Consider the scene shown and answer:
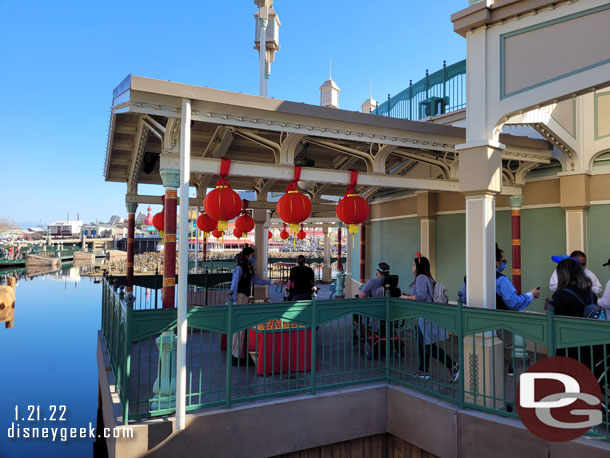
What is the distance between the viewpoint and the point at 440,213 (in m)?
10.0

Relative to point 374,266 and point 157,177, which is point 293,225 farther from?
point 374,266

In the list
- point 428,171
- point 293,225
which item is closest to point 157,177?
point 293,225

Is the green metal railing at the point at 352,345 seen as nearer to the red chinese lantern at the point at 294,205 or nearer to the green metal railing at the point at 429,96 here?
the red chinese lantern at the point at 294,205

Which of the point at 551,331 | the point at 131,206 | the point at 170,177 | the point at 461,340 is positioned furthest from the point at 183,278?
the point at 131,206

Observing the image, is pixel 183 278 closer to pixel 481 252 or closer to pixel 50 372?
pixel 481 252

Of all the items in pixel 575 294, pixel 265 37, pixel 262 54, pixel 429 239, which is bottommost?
pixel 575 294

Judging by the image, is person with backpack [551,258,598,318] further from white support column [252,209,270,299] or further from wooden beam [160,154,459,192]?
white support column [252,209,270,299]

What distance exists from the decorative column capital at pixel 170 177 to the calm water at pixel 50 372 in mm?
7005

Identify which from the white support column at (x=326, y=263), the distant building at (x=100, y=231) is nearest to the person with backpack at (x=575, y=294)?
the white support column at (x=326, y=263)

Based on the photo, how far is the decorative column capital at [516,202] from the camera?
798 cm

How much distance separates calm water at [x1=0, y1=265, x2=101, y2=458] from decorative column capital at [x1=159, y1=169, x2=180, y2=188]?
7005mm

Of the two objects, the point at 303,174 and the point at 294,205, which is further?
the point at 303,174

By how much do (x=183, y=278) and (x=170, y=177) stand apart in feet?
4.73

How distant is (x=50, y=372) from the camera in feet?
42.6
